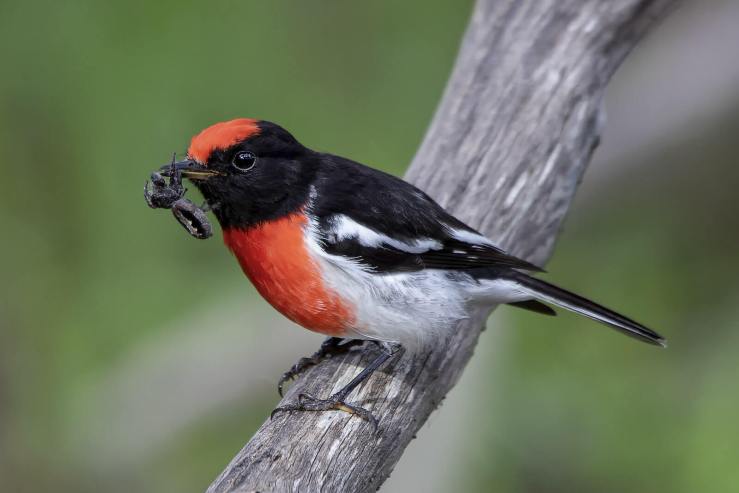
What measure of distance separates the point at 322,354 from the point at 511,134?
119cm

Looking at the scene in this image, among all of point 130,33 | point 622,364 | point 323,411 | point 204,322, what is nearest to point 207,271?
point 204,322

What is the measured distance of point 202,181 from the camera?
11.1ft

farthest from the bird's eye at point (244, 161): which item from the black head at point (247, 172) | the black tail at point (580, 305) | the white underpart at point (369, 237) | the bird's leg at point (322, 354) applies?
the black tail at point (580, 305)

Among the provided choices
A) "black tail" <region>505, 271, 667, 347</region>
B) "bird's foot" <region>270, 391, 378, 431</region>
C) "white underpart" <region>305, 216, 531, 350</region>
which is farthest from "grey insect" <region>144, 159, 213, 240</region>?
"black tail" <region>505, 271, 667, 347</region>

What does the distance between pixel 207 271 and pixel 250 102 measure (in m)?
1.19

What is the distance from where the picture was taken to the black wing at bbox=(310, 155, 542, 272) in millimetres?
3330

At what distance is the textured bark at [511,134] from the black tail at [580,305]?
26 centimetres

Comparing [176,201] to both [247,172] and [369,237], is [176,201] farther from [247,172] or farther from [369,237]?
[369,237]

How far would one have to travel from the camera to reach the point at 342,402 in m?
3.06

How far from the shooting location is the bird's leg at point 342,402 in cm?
299

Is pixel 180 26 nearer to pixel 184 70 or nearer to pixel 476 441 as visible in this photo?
pixel 184 70

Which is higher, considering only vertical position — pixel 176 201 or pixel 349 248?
pixel 349 248

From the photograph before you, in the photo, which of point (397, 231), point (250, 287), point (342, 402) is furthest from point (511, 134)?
point (250, 287)

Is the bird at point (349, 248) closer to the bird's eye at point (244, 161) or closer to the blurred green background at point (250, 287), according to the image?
the bird's eye at point (244, 161)
